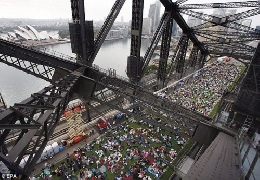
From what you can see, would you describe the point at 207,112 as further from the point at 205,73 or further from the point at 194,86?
the point at 205,73

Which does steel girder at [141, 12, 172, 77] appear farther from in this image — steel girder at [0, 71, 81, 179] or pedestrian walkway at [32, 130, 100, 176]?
pedestrian walkway at [32, 130, 100, 176]

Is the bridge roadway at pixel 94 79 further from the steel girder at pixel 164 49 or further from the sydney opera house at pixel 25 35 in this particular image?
the sydney opera house at pixel 25 35

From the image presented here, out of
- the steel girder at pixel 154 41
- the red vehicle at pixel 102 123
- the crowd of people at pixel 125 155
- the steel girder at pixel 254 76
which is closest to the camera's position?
the steel girder at pixel 254 76

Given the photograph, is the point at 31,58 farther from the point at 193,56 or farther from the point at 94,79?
the point at 193,56

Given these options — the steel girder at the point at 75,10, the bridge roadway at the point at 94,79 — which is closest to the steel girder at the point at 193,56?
the bridge roadway at the point at 94,79

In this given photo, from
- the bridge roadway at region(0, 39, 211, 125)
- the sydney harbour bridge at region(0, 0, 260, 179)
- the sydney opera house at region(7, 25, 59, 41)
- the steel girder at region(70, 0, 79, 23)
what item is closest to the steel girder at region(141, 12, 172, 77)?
the sydney harbour bridge at region(0, 0, 260, 179)

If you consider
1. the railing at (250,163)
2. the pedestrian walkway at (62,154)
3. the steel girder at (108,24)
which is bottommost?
the pedestrian walkway at (62,154)
